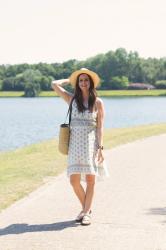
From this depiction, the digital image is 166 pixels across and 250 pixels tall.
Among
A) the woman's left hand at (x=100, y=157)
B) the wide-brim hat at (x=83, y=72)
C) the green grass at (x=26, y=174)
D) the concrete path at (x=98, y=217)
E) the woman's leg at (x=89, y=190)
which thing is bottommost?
the green grass at (x=26, y=174)

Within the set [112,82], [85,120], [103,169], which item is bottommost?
[112,82]

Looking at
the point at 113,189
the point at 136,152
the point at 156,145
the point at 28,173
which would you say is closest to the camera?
the point at 113,189

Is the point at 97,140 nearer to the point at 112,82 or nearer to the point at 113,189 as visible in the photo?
the point at 113,189

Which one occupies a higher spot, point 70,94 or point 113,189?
point 70,94

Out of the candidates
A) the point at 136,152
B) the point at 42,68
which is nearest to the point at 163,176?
the point at 136,152

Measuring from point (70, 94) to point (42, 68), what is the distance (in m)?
143

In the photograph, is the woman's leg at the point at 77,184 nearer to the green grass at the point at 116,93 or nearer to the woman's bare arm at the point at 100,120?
the woman's bare arm at the point at 100,120

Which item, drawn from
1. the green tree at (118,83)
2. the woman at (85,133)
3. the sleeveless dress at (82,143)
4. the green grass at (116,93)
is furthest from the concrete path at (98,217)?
the green tree at (118,83)

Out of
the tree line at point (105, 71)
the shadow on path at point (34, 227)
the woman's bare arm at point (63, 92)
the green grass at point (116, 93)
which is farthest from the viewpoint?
the tree line at point (105, 71)

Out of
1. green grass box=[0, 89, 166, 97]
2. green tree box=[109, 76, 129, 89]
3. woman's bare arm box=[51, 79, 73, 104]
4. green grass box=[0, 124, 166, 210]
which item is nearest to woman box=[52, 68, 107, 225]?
woman's bare arm box=[51, 79, 73, 104]

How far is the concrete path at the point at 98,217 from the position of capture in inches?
220

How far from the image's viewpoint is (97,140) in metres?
6.61

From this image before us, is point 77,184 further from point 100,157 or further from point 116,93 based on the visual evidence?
point 116,93

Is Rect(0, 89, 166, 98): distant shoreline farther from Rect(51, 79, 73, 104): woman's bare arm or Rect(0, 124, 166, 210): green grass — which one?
Rect(51, 79, 73, 104): woman's bare arm
